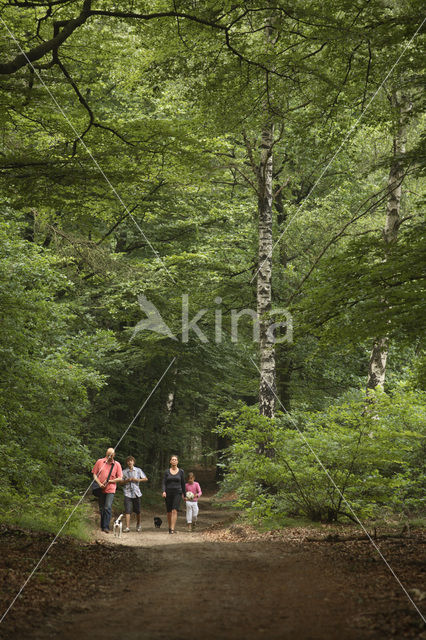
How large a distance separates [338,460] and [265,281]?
16.2 feet

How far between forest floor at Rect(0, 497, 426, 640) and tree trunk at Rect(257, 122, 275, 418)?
14.9ft

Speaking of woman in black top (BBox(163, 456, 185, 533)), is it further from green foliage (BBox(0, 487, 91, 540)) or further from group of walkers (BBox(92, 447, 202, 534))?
green foliage (BBox(0, 487, 91, 540))

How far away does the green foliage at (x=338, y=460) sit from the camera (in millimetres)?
9672

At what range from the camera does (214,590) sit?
5.22m

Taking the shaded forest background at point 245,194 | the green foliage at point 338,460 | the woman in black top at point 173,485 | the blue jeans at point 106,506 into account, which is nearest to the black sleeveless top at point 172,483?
the woman in black top at point 173,485

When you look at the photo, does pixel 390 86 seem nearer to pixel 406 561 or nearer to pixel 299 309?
pixel 299 309

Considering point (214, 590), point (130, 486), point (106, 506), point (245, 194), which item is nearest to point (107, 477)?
point (106, 506)

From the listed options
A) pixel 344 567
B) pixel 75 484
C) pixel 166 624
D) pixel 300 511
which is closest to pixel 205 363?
pixel 75 484

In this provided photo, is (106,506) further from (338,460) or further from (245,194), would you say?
(245,194)

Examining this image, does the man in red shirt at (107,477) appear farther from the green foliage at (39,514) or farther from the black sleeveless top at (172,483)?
the black sleeveless top at (172,483)

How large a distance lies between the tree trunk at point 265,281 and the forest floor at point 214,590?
4.55 metres

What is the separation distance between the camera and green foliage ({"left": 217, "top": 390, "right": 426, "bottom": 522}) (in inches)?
381

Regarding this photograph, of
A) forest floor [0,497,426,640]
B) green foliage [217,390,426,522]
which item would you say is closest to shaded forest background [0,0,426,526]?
green foliage [217,390,426,522]

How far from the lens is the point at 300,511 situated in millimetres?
10875
